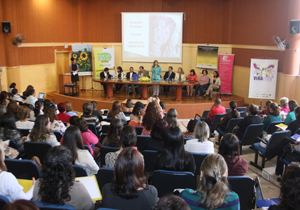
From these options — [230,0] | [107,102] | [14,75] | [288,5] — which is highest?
[230,0]

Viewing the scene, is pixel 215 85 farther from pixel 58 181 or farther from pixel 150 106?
pixel 58 181

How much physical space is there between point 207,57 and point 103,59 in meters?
4.46

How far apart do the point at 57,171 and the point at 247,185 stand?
1750 millimetres

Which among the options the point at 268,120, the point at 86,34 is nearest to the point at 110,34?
the point at 86,34

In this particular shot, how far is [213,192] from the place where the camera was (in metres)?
2.04

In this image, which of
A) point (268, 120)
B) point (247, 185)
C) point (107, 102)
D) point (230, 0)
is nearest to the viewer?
point (247, 185)

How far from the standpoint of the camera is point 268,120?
5480 millimetres

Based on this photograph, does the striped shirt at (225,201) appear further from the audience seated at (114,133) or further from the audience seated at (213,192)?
the audience seated at (114,133)

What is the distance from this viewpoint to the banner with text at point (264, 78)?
870cm

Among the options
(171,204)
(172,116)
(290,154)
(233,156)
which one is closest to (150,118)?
(172,116)

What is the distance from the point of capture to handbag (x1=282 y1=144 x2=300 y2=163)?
386 cm

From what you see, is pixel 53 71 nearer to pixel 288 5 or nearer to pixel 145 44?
pixel 145 44

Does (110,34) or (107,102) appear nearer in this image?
(107,102)

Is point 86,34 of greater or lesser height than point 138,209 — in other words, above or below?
above
